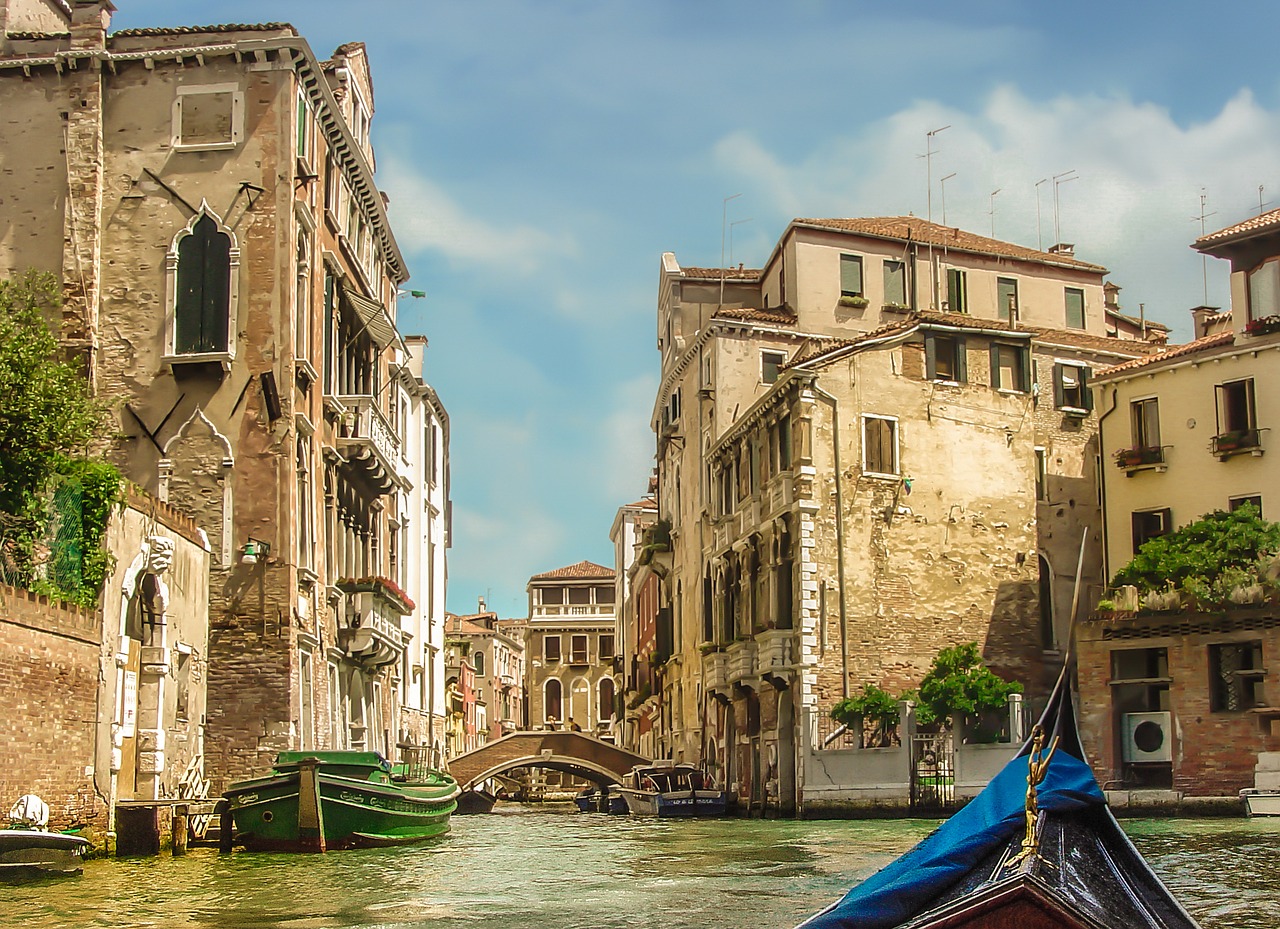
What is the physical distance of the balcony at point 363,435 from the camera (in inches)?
937

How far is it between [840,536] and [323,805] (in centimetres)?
1156

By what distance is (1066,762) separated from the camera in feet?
22.8

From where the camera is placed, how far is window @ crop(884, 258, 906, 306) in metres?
32.1

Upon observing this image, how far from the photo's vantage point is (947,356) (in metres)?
28.2

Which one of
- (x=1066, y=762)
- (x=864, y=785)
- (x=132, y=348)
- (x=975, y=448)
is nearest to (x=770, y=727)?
(x=864, y=785)

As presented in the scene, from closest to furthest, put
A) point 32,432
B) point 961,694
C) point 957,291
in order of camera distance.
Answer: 1. point 32,432
2. point 961,694
3. point 957,291

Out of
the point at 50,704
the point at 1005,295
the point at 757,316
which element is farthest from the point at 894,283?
the point at 50,704

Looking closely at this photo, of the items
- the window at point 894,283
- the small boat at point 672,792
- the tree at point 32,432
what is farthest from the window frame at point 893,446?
the tree at point 32,432

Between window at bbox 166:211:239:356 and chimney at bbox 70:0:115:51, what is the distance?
107 inches

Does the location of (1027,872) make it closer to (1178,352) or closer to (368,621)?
(368,621)

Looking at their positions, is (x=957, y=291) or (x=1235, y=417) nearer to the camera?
(x=1235, y=417)

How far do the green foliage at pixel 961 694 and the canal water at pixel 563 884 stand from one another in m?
4.30

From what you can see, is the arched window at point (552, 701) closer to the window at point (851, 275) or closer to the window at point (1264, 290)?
the window at point (851, 275)

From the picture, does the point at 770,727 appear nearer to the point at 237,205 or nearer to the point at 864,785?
the point at 864,785
